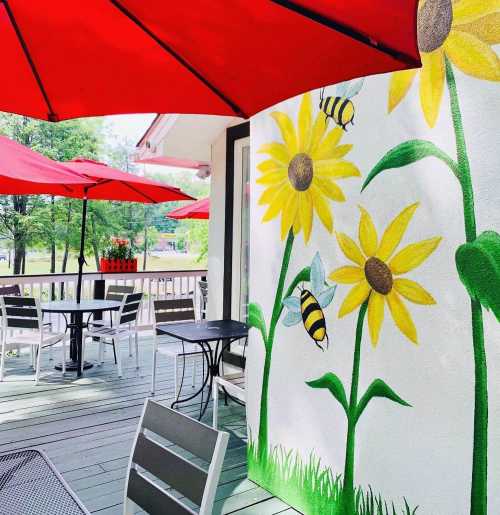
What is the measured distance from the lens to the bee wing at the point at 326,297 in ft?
8.45

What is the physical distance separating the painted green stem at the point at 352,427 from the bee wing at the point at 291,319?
0.44 meters

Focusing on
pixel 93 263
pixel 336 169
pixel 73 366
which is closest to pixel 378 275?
pixel 336 169

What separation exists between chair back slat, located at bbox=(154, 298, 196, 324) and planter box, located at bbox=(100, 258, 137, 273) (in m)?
2.62

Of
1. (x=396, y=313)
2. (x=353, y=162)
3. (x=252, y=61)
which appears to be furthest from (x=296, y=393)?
(x=252, y=61)

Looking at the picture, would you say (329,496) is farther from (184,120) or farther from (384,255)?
(184,120)

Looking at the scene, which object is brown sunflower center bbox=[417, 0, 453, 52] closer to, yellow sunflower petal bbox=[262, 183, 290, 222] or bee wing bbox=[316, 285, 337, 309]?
yellow sunflower petal bbox=[262, 183, 290, 222]

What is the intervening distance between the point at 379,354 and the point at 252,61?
1521mm

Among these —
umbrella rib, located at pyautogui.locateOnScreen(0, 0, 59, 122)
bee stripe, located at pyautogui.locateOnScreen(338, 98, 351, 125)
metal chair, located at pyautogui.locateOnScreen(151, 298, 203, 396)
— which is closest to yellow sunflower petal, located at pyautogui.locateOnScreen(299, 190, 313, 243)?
bee stripe, located at pyautogui.locateOnScreen(338, 98, 351, 125)

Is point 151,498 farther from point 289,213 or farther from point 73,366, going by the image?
point 73,366

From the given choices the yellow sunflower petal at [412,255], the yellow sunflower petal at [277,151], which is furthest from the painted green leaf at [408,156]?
the yellow sunflower petal at [277,151]

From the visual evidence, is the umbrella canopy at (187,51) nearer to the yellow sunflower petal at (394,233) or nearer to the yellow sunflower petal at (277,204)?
the yellow sunflower petal at (394,233)

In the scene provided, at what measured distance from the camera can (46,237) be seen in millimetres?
17547

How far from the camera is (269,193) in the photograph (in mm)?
3027

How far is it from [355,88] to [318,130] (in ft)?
1.02
